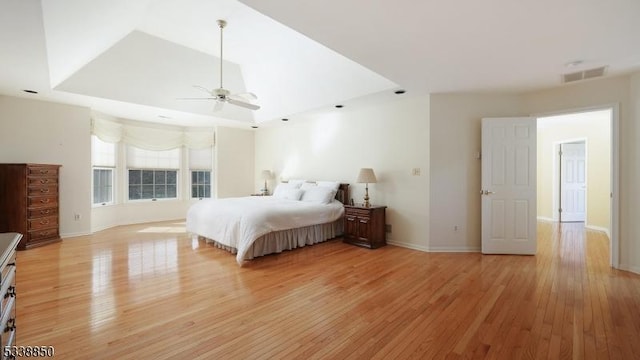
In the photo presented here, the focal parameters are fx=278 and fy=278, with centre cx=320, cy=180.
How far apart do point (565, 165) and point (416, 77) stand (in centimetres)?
570

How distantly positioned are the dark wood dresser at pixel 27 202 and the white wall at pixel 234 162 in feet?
10.5

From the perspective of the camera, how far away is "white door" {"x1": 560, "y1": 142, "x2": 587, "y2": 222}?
21.8 feet

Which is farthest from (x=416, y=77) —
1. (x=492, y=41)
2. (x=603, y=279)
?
(x=603, y=279)

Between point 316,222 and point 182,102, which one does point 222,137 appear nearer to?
point 182,102

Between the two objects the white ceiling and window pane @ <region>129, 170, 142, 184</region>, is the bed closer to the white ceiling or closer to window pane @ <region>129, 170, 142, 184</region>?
the white ceiling

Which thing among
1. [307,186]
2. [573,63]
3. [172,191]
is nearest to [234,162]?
[172,191]

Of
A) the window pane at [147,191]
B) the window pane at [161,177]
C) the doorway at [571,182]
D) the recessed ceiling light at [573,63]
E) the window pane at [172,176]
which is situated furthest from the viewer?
the window pane at [172,176]

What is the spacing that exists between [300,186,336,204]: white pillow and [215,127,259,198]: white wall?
111 inches

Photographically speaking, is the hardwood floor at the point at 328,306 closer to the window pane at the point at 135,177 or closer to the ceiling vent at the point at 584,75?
the ceiling vent at the point at 584,75

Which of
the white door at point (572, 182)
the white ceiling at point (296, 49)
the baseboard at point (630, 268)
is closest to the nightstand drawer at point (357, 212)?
the white ceiling at point (296, 49)

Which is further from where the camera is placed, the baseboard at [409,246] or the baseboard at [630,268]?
the baseboard at [409,246]

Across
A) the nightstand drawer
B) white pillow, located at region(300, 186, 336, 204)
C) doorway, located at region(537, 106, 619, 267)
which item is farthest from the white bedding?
doorway, located at region(537, 106, 619, 267)

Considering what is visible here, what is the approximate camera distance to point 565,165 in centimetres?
670

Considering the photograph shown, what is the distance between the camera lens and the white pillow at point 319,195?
5135 mm
